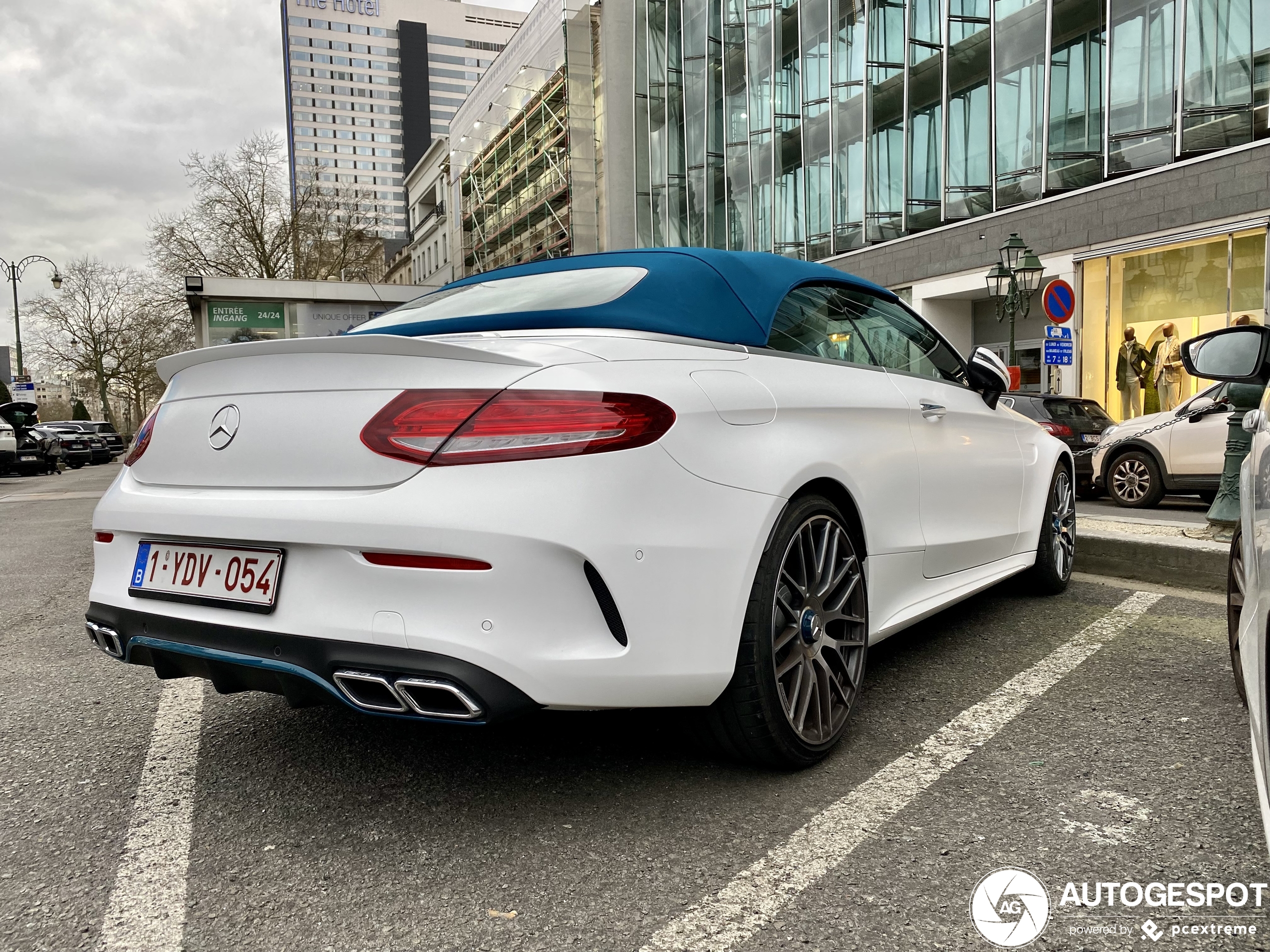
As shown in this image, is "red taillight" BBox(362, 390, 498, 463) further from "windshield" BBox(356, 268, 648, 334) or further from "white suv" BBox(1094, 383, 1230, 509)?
"white suv" BBox(1094, 383, 1230, 509)

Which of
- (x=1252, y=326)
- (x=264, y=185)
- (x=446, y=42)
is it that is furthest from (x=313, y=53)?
(x=1252, y=326)

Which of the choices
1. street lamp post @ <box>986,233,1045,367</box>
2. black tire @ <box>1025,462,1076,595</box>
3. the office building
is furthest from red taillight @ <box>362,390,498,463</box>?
the office building

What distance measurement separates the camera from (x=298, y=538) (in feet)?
7.13

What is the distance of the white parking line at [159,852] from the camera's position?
186cm

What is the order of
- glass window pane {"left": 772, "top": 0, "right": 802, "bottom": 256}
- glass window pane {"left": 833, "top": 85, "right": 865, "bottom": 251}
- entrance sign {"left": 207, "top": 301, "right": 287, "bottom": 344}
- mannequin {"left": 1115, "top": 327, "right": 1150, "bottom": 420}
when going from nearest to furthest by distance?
mannequin {"left": 1115, "top": 327, "right": 1150, "bottom": 420} < glass window pane {"left": 833, "top": 85, "right": 865, "bottom": 251} < glass window pane {"left": 772, "top": 0, "right": 802, "bottom": 256} < entrance sign {"left": 207, "top": 301, "right": 287, "bottom": 344}

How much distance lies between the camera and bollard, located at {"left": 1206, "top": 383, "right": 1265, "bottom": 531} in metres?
5.75

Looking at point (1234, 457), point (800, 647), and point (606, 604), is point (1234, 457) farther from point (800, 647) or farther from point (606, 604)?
point (606, 604)

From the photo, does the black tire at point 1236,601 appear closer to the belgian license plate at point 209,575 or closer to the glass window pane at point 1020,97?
the belgian license plate at point 209,575

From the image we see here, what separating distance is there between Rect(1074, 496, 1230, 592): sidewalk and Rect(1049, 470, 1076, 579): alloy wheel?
23.7 inches

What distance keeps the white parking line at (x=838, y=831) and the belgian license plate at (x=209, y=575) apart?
117 cm

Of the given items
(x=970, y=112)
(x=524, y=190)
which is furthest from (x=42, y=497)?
(x=524, y=190)

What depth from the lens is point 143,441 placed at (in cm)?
275

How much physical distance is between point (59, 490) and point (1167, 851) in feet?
64.8

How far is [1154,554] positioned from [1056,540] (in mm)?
937
